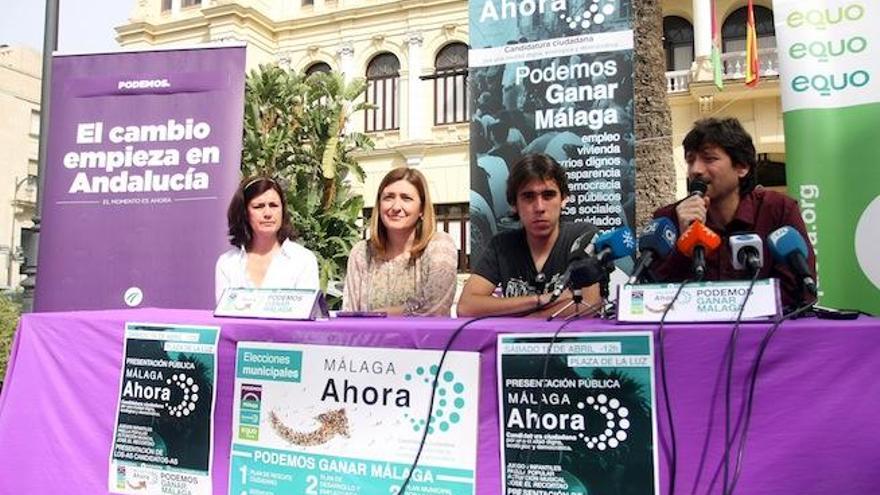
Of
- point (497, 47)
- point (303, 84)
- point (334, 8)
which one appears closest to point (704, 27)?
point (303, 84)

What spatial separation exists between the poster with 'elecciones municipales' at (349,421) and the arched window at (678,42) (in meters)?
15.9

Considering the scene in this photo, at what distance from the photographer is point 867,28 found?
3.31 m

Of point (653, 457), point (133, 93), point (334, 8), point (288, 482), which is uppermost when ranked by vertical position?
point (334, 8)

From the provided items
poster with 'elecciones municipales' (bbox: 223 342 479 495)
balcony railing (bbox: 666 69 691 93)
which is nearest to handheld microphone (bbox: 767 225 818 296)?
poster with 'elecciones municipales' (bbox: 223 342 479 495)

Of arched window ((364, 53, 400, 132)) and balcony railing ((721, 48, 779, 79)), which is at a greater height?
arched window ((364, 53, 400, 132))

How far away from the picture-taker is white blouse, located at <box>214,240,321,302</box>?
300 cm

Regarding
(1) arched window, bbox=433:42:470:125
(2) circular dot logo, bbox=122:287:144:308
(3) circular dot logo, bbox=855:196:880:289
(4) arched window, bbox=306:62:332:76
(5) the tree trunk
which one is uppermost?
(4) arched window, bbox=306:62:332:76

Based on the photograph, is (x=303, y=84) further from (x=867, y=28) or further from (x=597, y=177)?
(x=867, y=28)

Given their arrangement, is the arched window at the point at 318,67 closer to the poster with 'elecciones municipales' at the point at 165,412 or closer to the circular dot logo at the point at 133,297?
the circular dot logo at the point at 133,297

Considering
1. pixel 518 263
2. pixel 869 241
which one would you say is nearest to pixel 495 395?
pixel 518 263

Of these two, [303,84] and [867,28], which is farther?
[303,84]

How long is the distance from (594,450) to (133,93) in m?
3.61

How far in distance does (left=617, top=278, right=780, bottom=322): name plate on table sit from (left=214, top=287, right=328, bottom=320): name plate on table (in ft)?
2.87

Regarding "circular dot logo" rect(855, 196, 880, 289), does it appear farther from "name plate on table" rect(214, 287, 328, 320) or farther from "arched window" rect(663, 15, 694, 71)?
"arched window" rect(663, 15, 694, 71)
